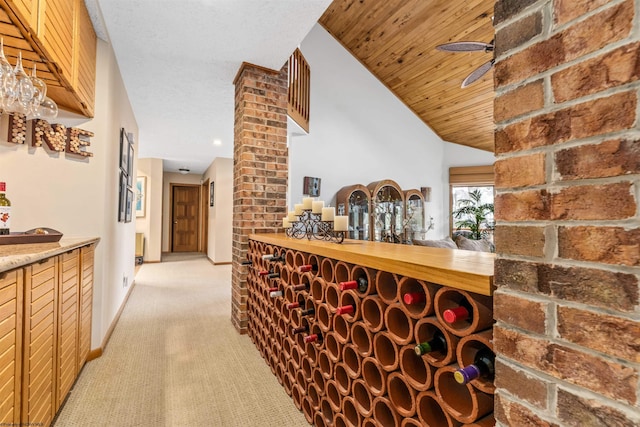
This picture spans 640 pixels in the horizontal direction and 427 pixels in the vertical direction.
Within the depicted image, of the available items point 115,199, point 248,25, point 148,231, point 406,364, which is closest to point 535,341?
point 406,364

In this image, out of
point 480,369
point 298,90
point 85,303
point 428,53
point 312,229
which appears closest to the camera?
point 480,369

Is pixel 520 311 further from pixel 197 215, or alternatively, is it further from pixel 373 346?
pixel 197 215

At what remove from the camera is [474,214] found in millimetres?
6426

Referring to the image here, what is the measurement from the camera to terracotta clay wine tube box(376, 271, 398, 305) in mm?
1033

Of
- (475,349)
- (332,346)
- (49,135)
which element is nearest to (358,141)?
(49,135)

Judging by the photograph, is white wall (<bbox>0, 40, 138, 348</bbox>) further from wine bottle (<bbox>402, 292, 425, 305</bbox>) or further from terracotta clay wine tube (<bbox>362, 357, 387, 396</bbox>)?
wine bottle (<bbox>402, 292, 425, 305</bbox>)

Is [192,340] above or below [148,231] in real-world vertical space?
below

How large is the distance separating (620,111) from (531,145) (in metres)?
0.13

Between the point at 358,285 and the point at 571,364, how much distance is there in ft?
2.35

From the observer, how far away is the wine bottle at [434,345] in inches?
32.6

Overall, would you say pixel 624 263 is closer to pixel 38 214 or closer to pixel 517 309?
pixel 517 309

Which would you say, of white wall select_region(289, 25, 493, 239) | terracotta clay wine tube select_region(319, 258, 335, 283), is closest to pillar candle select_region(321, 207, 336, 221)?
terracotta clay wine tube select_region(319, 258, 335, 283)

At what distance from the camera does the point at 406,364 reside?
95 centimetres

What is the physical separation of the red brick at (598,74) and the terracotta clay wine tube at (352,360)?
1.00m
